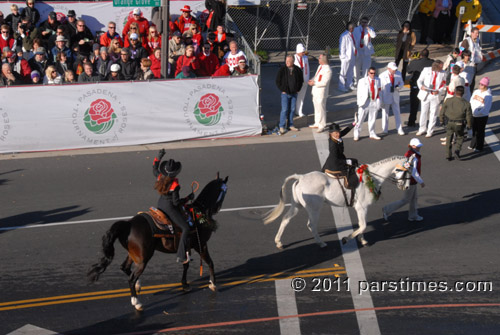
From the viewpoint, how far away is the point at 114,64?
17812 millimetres

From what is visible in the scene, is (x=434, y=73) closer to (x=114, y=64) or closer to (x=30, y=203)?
(x=114, y=64)

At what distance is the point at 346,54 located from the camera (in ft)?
70.4

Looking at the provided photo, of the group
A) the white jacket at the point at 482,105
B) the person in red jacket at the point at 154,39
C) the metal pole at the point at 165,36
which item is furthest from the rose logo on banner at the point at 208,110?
the white jacket at the point at 482,105

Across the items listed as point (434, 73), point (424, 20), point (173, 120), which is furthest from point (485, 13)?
point (173, 120)

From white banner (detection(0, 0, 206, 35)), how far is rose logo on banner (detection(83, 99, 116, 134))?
207 inches

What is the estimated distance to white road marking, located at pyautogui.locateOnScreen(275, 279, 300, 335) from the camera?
30.9 ft

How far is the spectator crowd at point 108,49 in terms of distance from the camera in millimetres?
18219

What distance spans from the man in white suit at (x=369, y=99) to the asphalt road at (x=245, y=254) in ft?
2.97

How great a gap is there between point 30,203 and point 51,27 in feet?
27.2

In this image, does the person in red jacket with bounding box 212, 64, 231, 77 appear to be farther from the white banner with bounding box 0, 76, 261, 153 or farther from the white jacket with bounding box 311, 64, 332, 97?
the white jacket with bounding box 311, 64, 332, 97

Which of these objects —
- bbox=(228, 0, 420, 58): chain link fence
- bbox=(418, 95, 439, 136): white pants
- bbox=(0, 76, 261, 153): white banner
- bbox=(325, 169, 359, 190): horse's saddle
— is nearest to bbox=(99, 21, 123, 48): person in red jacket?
bbox=(0, 76, 261, 153): white banner

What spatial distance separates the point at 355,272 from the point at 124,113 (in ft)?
28.1

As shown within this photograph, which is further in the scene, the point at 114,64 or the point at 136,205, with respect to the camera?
the point at 114,64

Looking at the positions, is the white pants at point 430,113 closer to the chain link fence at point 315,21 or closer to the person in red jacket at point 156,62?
the chain link fence at point 315,21
